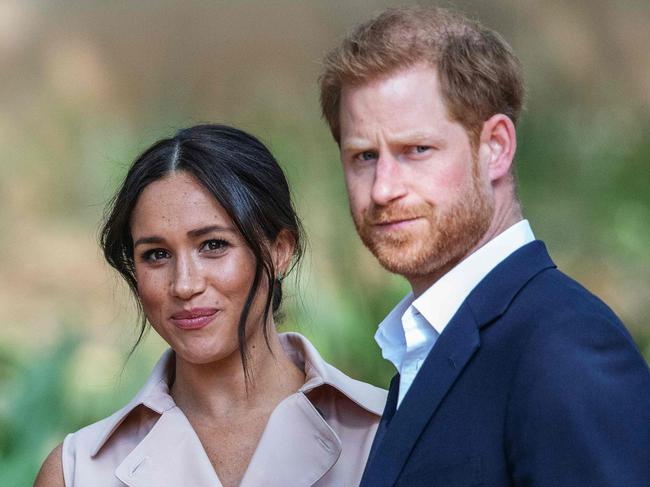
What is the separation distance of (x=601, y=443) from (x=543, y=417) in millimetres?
77

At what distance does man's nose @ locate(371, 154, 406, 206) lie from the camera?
1812 millimetres

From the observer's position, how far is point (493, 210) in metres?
1.86

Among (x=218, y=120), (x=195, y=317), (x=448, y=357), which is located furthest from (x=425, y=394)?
(x=218, y=120)

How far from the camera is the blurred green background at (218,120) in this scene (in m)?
4.34

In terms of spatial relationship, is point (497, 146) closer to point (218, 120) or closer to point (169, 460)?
point (169, 460)

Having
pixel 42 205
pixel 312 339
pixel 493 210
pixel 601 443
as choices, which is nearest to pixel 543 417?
pixel 601 443

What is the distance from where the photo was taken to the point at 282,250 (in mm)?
2826

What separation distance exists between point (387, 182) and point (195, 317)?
3.13ft

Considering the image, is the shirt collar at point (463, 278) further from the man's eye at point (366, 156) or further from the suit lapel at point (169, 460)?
the suit lapel at point (169, 460)

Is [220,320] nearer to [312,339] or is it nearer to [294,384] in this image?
[294,384]

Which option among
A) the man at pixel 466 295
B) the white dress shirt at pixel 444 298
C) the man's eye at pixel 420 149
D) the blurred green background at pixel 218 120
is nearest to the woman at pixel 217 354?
the man at pixel 466 295

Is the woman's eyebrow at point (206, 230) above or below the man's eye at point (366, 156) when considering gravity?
below

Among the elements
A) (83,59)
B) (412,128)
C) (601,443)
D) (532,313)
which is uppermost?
(83,59)

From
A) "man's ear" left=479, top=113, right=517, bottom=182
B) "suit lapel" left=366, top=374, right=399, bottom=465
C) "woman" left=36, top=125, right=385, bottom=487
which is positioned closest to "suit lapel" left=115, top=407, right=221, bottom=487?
"woman" left=36, top=125, right=385, bottom=487
